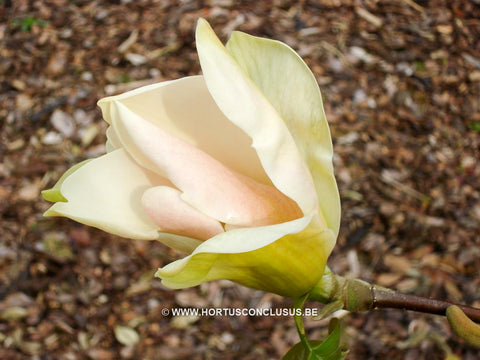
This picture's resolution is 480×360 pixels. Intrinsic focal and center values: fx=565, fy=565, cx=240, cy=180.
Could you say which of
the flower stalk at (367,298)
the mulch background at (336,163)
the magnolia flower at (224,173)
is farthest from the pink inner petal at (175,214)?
the mulch background at (336,163)

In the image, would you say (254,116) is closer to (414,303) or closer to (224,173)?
(224,173)

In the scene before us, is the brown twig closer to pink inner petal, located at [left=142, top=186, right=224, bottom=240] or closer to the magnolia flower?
the magnolia flower

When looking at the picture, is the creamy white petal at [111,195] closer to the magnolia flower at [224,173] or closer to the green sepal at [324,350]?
the magnolia flower at [224,173]

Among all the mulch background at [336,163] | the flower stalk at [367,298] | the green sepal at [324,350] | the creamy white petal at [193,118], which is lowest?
the mulch background at [336,163]

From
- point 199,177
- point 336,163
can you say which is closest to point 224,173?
point 199,177

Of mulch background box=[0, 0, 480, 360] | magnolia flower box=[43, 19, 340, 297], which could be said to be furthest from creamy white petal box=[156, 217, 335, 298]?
mulch background box=[0, 0, 480, 360]

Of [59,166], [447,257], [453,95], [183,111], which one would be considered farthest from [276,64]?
[453,95]

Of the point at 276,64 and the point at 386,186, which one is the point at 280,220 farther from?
the point at 386,186
